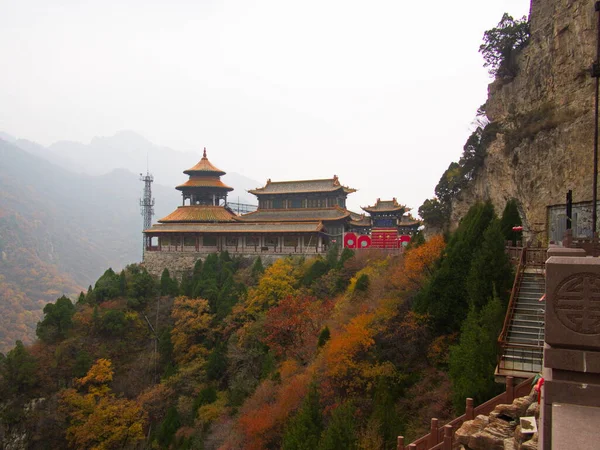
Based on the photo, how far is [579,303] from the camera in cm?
434

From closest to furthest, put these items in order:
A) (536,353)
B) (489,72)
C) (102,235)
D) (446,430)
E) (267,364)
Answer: (446,430) → (536,353) → (267,364) → (489,72) → (102,235)

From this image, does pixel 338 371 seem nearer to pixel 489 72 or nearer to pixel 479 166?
pixel 479 166

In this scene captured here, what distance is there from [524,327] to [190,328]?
63.2 ft

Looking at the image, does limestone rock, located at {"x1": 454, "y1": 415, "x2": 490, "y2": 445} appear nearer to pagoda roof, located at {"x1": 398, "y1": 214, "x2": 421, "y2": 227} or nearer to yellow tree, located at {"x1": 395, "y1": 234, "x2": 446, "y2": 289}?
yellow tree, located at {"x1": 395, "y1": 234, "x2": 446, "y2": 289}

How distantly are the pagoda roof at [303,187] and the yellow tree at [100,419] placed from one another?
739 inches

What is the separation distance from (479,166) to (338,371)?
660 inches

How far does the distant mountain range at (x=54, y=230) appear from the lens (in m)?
65.9

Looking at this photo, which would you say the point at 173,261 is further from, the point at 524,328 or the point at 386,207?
the point at 524,328

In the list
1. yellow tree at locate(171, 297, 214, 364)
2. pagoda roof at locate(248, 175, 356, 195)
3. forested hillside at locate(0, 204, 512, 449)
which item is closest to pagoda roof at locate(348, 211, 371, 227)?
pagoda roof at locate(248, 175, 356, 195)

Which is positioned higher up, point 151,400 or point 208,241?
point 208,241

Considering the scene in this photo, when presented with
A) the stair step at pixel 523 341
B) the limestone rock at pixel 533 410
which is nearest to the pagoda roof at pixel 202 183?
the stair step at pixel 523 341

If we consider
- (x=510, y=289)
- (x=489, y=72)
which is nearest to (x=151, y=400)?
(x=510, y=289)

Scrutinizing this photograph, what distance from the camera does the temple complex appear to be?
33688mm

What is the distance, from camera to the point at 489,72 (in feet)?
85.4
